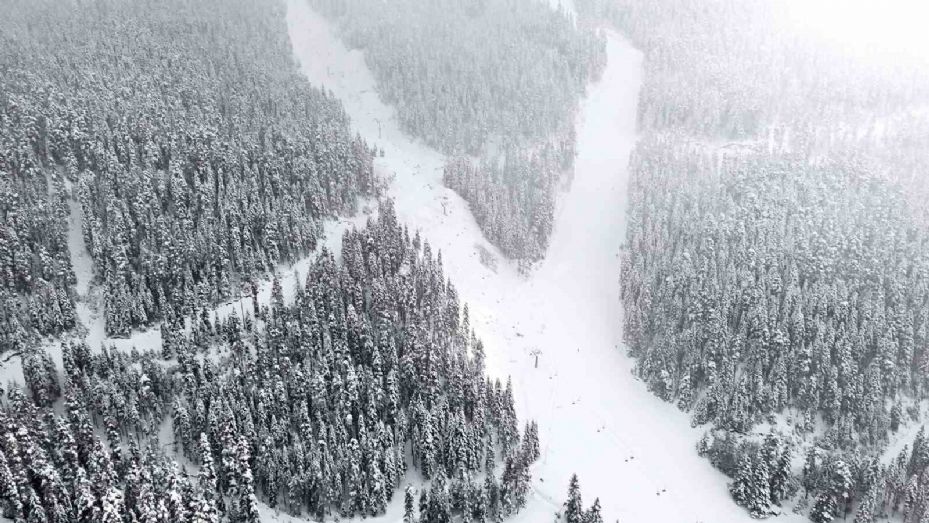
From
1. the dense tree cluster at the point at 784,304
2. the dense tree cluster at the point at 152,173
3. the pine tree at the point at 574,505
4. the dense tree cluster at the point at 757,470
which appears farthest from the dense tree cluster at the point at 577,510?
the dense tree cluster at the point at 152,173

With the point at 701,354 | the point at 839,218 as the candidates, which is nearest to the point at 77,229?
the point at 701,354

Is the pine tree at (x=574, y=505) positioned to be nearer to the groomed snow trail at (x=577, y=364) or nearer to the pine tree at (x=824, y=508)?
the groomed snow trail at (x=577, y=364)

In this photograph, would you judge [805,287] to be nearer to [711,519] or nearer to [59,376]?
[711,519]

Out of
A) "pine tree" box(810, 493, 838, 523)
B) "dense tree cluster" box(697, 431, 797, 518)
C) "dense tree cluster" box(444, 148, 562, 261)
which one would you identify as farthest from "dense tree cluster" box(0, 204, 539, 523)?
"pine tree" box(810, 493, 838, 523)

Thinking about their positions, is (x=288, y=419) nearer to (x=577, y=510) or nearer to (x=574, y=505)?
(x=574, y=505)

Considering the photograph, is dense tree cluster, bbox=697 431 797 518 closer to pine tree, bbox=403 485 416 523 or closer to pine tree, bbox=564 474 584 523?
pine tree, bbox=564 474 584 523
